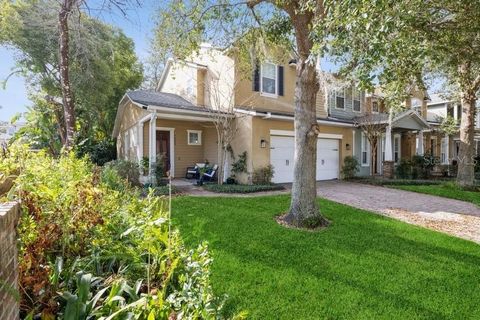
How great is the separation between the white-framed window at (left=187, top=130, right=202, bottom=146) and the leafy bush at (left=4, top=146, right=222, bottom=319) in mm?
13586

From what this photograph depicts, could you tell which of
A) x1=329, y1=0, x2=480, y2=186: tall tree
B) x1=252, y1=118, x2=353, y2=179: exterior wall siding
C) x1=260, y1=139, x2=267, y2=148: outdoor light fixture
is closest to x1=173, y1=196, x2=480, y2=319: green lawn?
x1=329, y1=0, x2=480, y2=186: tall tree

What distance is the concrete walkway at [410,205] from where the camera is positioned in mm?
8297

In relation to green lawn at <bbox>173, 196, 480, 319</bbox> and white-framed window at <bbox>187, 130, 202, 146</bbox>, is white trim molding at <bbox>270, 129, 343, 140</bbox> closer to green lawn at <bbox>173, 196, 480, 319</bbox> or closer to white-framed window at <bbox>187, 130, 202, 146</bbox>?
white-framed window at <bbox>187, 130, 202, 146</bbox>

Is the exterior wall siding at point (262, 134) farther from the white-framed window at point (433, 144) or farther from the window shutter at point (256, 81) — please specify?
the white-framed window at point (433, 144)

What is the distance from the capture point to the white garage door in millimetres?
15073

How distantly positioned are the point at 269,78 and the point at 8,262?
51.8 ft

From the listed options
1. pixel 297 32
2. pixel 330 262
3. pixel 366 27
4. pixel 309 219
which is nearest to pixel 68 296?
pixel 330 262

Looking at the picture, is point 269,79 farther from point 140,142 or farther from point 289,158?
point 140,142

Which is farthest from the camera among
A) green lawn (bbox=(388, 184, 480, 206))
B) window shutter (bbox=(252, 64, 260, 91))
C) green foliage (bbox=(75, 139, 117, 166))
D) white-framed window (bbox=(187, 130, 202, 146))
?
green foliage (bbox=(75, 139, 117, 166))

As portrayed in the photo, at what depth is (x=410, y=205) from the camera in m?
10.7

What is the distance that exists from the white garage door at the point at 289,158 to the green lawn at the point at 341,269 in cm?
718

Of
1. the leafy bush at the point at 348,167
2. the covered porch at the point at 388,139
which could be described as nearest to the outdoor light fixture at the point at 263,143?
the leafy bush at the point at 348,167

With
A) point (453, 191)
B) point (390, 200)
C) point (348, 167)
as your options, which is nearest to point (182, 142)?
point (348, 167)

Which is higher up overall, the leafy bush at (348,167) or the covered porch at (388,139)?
A: the covered porch at (388,139)
